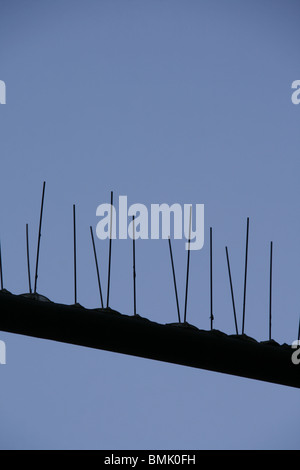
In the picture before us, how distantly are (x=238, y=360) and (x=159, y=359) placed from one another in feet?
4.61

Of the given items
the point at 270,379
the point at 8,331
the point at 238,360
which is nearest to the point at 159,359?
the point at 238,360

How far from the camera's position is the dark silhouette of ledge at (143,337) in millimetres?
9750

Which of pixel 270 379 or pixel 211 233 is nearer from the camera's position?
pixel 270 379

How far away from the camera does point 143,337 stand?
32.3 ft

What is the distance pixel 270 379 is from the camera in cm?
1006

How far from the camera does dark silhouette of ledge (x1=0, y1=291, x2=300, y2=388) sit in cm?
975
